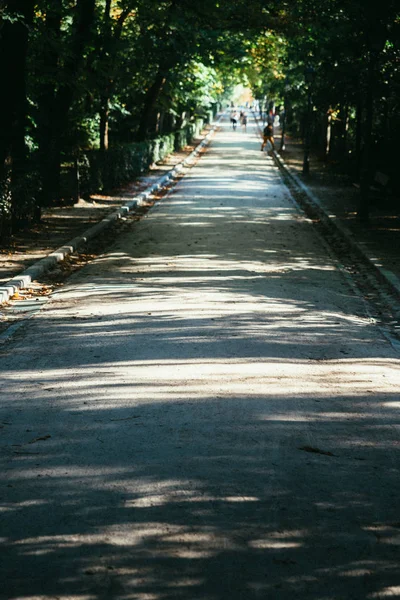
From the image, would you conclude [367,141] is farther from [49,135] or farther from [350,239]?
[49,135]

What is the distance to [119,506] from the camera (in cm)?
434

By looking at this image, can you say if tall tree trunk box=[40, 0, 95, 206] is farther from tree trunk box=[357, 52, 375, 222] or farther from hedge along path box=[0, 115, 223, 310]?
tree trunk box=[357, 52, 375, 222]

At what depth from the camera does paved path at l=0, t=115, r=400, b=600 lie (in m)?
3.71

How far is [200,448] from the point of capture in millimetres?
5215

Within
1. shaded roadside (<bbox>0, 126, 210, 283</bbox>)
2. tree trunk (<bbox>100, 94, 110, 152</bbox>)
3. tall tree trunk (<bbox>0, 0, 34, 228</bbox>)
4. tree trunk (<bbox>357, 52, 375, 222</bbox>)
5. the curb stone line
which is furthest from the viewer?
tree trunk (<bbox>100, 94, 110, 152</bbox>)

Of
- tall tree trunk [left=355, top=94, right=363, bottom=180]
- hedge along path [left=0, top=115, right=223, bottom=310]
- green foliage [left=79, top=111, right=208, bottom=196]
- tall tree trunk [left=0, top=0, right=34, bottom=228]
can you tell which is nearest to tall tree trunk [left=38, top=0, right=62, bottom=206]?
green foliage [left=79, top=111, right=208, bottom=196]

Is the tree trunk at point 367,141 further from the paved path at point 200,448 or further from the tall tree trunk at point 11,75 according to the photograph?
the paved path at point 200,448

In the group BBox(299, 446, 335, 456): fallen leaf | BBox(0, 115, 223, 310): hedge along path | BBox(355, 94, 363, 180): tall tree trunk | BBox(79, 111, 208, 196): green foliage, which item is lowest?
BBox(0, 115, 223, 310): hedge along path

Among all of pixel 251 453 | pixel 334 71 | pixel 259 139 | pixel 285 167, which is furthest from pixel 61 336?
pixel 259 139

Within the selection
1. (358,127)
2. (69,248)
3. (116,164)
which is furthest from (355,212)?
(69,248)

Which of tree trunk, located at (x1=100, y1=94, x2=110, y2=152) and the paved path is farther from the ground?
tree trunk, located at (x1=100, y1=94, x2=110, y2=152)

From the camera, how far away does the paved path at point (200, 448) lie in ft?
12.2

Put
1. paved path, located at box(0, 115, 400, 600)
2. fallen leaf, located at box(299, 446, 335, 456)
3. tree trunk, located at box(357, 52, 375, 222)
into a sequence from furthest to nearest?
tree trunk, located at box(357, 52, 375, 222), fallen leaf, located at box(299, 446, 335, 456), paved path, located at box(0, 115, 400, 600)

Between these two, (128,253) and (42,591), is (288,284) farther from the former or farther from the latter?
(42,591)
